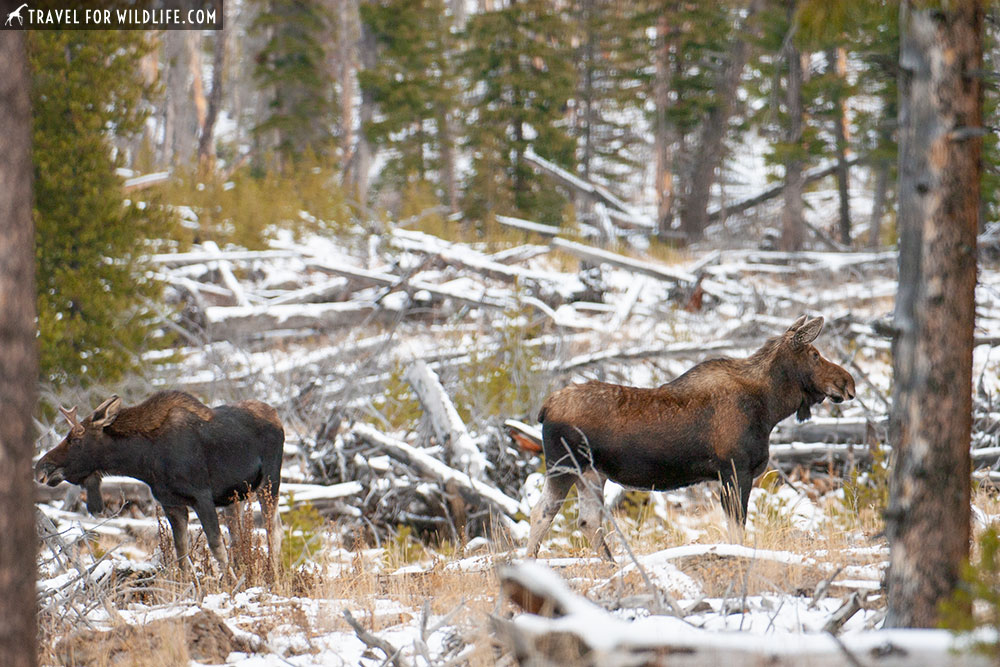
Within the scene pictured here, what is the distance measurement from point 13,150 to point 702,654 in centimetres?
299

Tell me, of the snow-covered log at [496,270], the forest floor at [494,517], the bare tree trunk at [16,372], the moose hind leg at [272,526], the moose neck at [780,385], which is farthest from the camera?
the snow-covered log at [496,270]

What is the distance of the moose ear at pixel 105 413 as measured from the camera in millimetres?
6434

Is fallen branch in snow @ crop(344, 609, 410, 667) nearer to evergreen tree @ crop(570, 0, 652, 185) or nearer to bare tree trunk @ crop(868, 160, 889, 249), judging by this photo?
bare tree trunk @ crop(868, 160, 889, 249)

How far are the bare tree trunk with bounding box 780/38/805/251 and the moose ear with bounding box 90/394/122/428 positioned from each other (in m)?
18.4

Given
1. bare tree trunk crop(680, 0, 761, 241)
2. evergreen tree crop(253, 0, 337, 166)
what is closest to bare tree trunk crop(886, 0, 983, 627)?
bare tree trunk crop(680, 0, 761, 241)

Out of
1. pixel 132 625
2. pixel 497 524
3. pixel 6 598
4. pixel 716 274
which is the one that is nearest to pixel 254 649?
pixel 132 625

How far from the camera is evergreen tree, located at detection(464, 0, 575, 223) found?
25812 mm

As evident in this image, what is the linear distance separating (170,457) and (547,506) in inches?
100

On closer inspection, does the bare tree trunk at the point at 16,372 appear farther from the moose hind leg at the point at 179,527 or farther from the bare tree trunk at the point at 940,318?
the bare tree trunk at the point at 940,318

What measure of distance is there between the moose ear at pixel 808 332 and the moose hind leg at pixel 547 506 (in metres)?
1.77

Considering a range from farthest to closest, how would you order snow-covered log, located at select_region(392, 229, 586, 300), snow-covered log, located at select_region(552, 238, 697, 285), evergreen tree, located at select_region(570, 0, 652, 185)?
evergreen tree, located at select_region(570, 0, 652, 185) < snow-covered log, located at select_region(392, 229, 586, 300) < snow-covered log, located at select_region(552, 238, 697, 285)

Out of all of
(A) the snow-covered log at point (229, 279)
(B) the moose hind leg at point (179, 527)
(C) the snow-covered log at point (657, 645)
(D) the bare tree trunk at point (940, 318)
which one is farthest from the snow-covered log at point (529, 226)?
(C) the snow-covered log at point (657, 645)

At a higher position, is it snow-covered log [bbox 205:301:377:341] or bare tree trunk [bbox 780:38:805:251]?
bare tree trunk [bbox 780:38:805:251]

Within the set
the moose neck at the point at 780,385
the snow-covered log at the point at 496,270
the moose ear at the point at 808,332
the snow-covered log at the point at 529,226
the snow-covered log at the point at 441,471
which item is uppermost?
the snow-covered log at the point at 529,226
